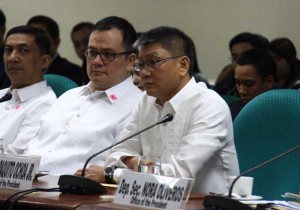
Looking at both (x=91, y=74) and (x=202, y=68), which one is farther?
(x=202, y=68)

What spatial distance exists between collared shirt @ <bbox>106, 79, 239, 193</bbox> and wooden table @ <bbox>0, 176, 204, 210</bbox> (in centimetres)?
28

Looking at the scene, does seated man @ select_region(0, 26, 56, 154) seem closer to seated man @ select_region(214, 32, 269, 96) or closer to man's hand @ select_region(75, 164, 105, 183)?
man's hand @ select_region(75, 164, 105, 183)

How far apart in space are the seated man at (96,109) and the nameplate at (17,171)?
0.84 metres

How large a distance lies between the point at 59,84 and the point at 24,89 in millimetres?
206

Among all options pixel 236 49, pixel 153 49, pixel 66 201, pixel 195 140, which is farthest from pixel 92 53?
pixel 236 49

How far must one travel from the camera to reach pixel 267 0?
6.84 m

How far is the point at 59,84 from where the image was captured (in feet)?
15.2

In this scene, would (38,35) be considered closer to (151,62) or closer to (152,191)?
(151,62)

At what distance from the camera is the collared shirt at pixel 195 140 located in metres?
3.25

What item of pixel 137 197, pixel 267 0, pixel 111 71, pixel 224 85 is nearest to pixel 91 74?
pixel 111 71

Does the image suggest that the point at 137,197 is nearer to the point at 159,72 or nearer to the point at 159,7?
the point at 159,72

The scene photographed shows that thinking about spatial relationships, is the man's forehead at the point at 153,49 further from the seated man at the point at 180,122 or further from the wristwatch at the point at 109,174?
the wristwatch at the point at 109,174

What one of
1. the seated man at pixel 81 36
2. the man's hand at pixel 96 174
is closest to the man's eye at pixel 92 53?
the man's hand at pixel 96 174

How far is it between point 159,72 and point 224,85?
8.85ft
